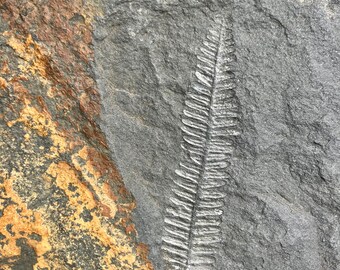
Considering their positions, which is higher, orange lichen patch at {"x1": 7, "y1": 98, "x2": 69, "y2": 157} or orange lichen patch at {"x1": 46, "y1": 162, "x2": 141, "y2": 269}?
orange lichen patch at {"x1": 7, "y1": 98, "x2": 69, "y2": 157}

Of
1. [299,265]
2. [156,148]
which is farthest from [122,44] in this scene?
[299,265]

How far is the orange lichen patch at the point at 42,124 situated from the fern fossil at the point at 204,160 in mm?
333

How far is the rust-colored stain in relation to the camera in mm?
1440

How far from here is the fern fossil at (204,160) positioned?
1.41 meters

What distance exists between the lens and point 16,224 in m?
1.56

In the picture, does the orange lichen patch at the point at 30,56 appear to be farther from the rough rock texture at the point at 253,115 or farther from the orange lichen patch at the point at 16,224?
the orange lichen patch at the point at 16,224

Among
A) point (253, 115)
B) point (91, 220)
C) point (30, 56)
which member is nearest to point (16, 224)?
point (91, 220)

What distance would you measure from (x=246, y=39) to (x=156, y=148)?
0.37 meters

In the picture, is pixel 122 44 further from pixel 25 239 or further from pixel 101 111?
pixel 25 239

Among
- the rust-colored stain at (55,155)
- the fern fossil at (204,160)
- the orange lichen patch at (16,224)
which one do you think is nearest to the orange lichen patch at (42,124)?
the rust-colored stain at (55,155)

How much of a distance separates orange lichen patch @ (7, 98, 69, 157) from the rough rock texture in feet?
0.49

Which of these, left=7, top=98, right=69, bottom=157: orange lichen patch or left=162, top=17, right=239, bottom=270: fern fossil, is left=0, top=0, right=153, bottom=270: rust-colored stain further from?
left=162, top=17, right=239, bottom=270: fern fossil

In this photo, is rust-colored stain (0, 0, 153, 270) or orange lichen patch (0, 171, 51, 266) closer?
rust-colored stain (0, 0, 153, 270)

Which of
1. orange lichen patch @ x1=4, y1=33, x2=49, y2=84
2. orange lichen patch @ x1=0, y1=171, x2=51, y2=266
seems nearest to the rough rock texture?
orange lichen patch @ x1=4, y1=33, x2=49, y2=84
